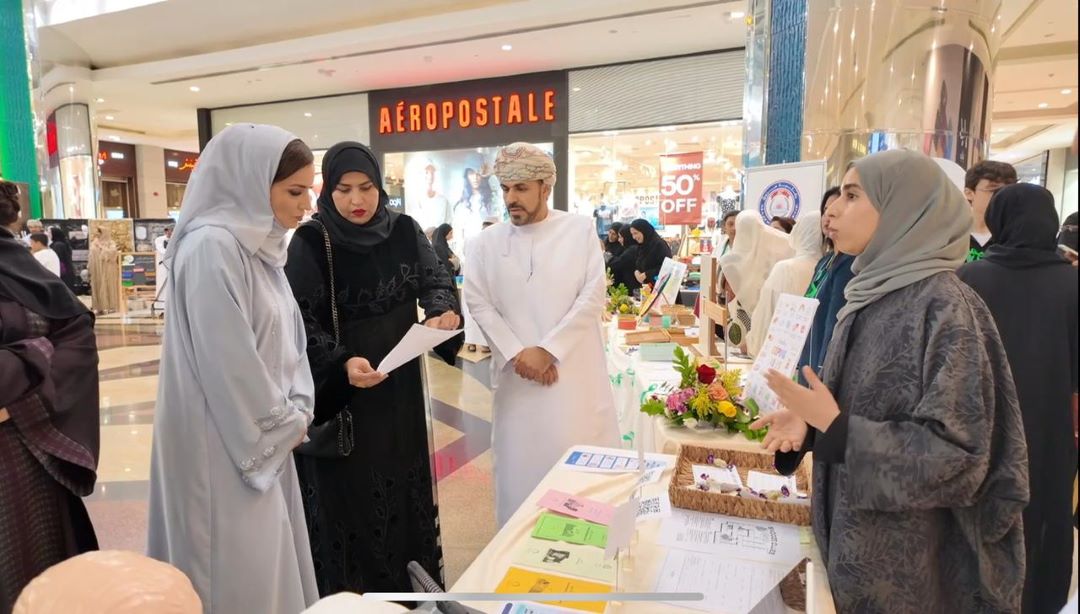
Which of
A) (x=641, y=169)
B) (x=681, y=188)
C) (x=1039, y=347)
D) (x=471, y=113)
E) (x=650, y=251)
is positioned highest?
(x=471, y=113)

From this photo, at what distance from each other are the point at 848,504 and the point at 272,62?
30.4ft

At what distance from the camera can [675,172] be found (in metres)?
7.76

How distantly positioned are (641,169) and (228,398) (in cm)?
827

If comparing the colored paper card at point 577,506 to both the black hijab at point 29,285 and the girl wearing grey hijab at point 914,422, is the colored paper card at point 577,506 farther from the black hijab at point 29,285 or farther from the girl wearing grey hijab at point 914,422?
the black hijab at point 29,285

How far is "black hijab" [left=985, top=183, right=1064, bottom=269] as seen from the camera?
1.93 m

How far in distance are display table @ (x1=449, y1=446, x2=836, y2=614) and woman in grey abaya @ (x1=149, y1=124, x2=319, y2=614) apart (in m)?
0.53

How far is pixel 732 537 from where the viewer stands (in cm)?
136

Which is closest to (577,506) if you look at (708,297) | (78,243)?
(708,297)

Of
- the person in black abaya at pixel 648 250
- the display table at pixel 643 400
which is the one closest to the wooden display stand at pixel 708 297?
the display table at pixel 643 400

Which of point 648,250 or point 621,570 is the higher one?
point 648,250

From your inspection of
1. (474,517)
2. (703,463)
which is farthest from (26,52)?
(703,463)

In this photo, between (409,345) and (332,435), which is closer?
(409,345)

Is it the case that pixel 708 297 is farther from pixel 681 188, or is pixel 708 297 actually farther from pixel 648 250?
pixel 681 188

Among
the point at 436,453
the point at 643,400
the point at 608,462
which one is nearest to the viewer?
the point at 608,462
